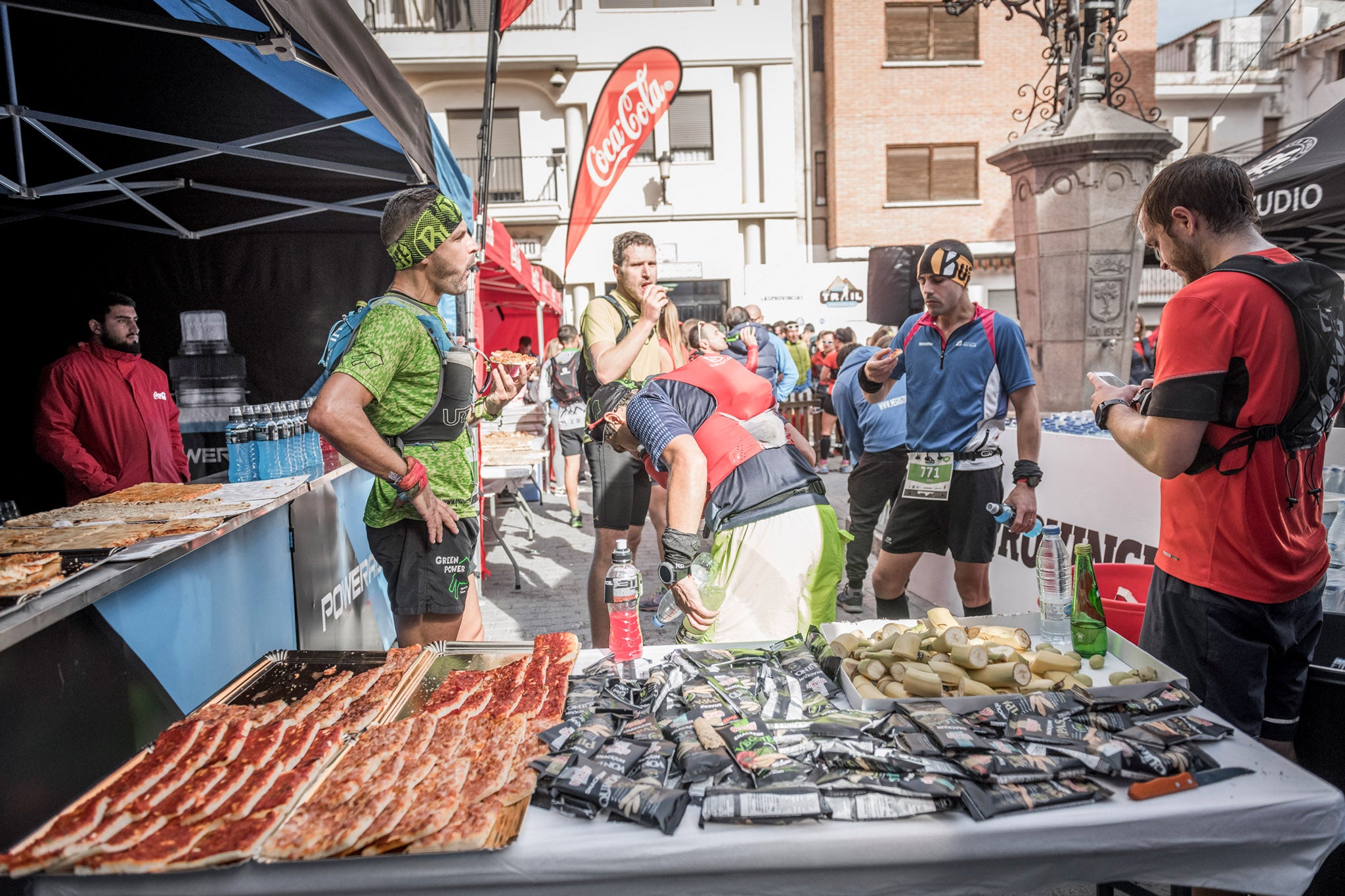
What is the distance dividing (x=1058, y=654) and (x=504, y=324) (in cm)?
1676

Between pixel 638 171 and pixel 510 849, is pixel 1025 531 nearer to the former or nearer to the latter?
pixel 510 849

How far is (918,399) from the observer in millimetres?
4133

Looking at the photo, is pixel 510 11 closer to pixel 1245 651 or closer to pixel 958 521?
pixel 958 521

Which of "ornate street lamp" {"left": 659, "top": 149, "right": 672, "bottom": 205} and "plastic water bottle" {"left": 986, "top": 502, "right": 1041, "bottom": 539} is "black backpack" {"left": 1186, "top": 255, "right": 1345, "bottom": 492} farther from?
"ornate street lamp" {"left": 659, "top": 149, "right": 672, "bottom": 205}

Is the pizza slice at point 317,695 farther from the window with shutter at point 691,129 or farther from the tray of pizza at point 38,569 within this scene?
the window with shutter at point 691,129

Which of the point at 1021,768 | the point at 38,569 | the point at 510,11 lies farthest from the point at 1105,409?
the point at 510,11

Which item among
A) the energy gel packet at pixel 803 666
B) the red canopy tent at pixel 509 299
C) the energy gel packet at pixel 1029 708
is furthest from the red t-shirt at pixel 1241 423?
the red canopy tent at pixel 509 299

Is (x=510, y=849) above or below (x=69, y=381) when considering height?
below

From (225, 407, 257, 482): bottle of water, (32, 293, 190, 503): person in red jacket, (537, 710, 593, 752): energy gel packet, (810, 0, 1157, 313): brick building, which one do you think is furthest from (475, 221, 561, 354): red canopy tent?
(810, 0, 1157, 313): brick building

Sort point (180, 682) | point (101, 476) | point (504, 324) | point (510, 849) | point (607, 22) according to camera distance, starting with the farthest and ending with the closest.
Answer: point (607, 22) < point (504, 324) < point (101, 476) < point (180, 682) < point (510, 849)

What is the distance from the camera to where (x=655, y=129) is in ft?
70.5

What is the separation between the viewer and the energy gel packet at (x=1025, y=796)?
153cm

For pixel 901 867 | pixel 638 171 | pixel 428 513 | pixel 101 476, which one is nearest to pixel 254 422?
pixel 101 476

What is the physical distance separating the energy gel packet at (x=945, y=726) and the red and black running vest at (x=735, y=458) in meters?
0.91
